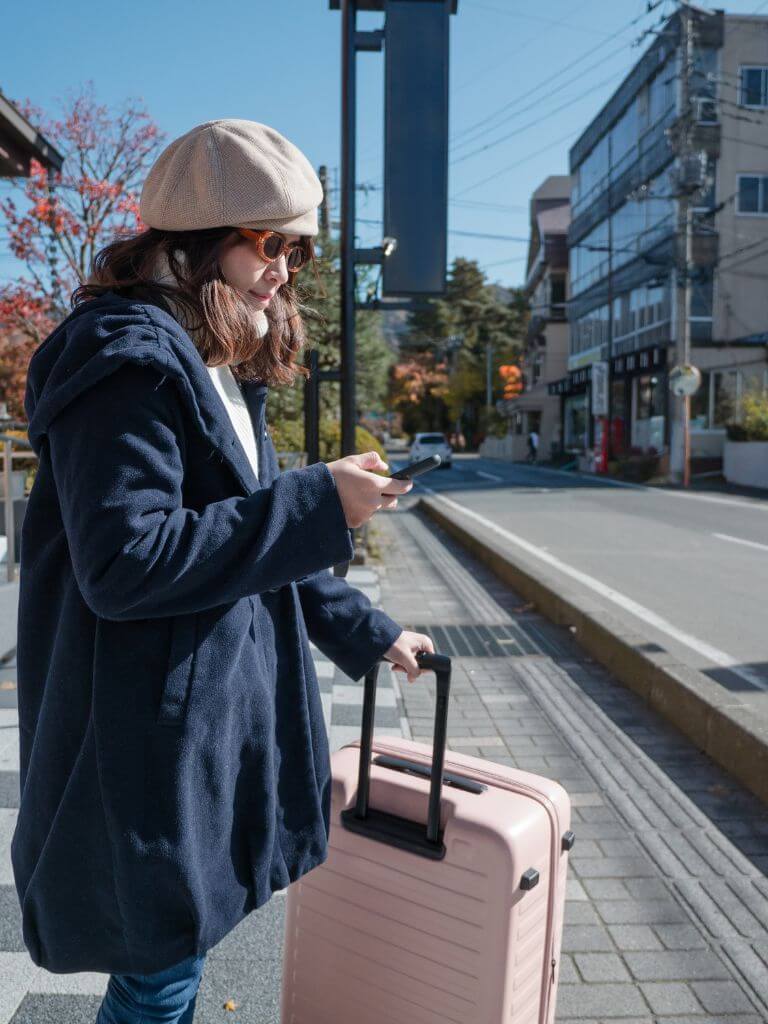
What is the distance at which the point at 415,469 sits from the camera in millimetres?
1421

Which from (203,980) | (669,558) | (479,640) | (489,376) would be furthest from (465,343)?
(203,980)

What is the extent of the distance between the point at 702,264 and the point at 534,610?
2527 centimetres

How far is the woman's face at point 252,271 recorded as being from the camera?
1.37m

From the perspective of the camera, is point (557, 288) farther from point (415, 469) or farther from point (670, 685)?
point (415, 469)

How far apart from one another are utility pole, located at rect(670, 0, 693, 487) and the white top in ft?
78.6

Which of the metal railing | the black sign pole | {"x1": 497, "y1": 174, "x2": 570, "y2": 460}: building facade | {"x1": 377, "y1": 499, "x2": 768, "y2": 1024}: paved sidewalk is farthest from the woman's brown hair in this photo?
{"x1": 497, "y1": 174, "x2": 570, "y2": 460}: building facade

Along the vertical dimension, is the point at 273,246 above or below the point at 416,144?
below

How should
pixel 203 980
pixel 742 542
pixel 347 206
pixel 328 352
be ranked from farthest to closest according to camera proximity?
pixel 328 352, pixel 742 542, pixel 347 206, pixel 203 980

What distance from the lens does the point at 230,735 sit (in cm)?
130

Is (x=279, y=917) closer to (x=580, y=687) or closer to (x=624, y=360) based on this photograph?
(x=580, y=687)

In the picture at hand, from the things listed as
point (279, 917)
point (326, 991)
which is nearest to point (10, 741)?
point (279, 917)

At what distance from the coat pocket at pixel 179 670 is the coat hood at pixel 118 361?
22cm

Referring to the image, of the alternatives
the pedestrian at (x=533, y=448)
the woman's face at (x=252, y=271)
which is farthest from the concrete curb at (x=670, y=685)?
the pedestrian at (x=533, y=448)

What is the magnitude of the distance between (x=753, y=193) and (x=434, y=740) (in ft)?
104
